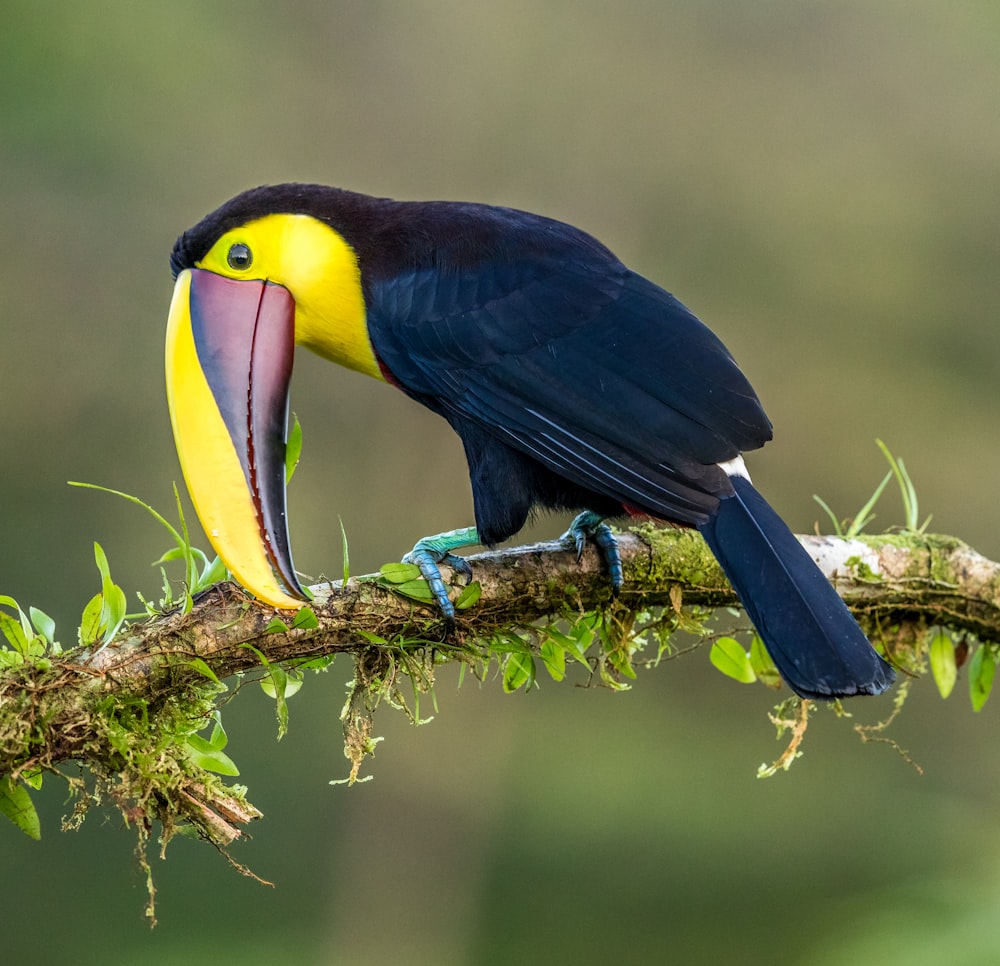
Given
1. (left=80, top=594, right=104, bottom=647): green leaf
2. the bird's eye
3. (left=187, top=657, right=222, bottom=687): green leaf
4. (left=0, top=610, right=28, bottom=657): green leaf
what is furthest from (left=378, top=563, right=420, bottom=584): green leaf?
the bird's eye

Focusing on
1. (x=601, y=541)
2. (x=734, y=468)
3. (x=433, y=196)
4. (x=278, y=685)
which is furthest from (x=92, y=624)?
(x=433, y=196)

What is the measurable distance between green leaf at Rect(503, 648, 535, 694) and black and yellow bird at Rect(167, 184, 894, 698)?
24 centimetres

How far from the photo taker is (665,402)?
8.50 ft

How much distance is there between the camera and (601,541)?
103 inches

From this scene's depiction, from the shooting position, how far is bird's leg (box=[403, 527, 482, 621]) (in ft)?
7.63

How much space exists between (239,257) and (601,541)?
1037 millimetres

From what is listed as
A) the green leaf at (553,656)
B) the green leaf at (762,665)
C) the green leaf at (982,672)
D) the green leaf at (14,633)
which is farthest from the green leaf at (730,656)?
the green leaf at (14,633)

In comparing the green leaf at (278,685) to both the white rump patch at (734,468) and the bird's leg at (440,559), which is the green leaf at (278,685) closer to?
the bird's leg at (440,559)

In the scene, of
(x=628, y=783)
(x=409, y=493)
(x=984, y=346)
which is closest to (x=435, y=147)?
(x=409, y=493)

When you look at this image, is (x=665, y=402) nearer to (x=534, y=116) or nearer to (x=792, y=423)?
(x=792, y=423)

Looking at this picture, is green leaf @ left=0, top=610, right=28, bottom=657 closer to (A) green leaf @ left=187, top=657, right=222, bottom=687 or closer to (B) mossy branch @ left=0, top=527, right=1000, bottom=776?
(B) mossy branch @ left=0, top=527, right=1000, bottom=776

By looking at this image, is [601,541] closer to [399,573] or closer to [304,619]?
[399,573]

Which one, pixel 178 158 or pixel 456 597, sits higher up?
pixel 178 158

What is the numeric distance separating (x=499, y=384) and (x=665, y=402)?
0.36m
